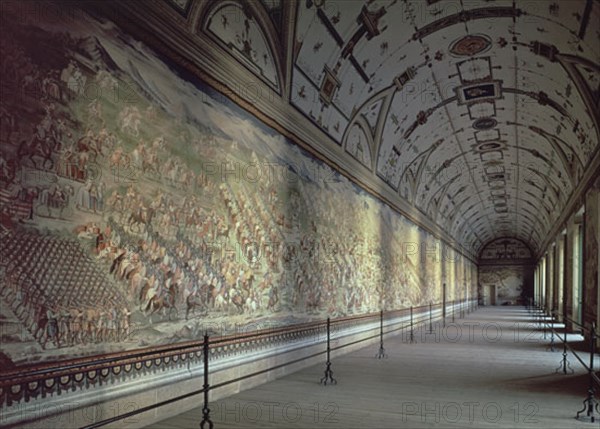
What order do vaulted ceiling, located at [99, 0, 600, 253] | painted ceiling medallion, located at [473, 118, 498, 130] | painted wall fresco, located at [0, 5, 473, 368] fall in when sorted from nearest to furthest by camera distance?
painted wall fresco, located at [0, 5, 473, 368] < vaulted ceiling, located at [99, 0, 600, 253] < painted ceiling medallion, located at [473, 118, 498, 130]

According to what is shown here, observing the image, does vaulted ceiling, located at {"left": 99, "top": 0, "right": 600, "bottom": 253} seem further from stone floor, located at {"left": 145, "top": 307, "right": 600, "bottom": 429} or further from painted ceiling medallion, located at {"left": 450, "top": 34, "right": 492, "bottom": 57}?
stone floor, located at {"left": 145, "top": 307, "right": 600, "bottom": 429}

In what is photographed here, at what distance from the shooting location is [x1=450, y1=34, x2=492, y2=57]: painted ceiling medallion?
1364 cm

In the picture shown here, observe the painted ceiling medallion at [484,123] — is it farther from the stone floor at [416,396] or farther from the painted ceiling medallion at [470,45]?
the stone floor at [416,396]

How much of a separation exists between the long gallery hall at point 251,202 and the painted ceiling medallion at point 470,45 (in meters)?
0.10

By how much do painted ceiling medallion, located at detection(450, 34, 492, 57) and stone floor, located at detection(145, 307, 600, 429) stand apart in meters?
8.45

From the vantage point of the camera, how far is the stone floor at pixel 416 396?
6980mm

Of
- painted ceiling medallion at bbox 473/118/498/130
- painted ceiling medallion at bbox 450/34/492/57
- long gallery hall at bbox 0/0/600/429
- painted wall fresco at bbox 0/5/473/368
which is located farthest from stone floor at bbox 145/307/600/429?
painted ceiling medallion at bbox 473/118/498/130

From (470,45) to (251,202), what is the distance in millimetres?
8513

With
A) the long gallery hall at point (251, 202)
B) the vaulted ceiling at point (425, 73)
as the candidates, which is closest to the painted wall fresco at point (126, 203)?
the long gallery hall at point (251, 202)

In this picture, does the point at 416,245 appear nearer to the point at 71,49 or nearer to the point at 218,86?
the point at 218,86

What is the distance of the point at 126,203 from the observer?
6.50 metres

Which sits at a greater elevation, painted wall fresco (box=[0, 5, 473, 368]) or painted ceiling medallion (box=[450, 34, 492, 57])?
painted ceiling medallion (box=[450, 34, 492, 57])

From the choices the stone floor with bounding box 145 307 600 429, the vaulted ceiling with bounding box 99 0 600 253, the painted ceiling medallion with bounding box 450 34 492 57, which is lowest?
the stone floor with bounding box 145 307 600 429

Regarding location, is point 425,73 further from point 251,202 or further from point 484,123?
point 251,202
